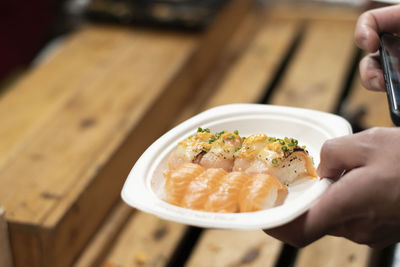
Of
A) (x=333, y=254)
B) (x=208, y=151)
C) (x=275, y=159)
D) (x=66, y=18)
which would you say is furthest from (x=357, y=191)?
(x=66, y=18)

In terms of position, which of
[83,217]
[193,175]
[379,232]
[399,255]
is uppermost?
[193,175]

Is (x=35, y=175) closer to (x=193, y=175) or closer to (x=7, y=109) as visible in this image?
(x=7, y=109)

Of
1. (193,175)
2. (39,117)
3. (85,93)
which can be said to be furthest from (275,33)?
(193,175)

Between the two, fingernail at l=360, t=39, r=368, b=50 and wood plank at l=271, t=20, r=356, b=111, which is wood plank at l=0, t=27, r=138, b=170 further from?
fingernail at l=360, t=39, r=368, b=50

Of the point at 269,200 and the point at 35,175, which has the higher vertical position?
the point at 269,200

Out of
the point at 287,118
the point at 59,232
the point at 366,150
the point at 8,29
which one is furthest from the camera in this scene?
the point at 8,29

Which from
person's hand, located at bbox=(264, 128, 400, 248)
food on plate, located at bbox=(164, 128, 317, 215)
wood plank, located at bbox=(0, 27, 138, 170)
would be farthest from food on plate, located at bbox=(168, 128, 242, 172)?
wood plank, located at bbox=(0, 27, 138, 170)
